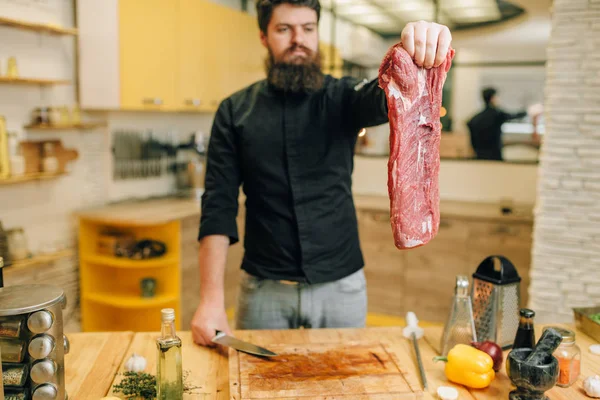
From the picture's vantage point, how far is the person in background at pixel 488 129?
463cm

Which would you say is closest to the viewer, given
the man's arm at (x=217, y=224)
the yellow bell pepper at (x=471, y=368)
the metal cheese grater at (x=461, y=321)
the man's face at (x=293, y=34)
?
the yellow bell pepper at (x=471, y=368)

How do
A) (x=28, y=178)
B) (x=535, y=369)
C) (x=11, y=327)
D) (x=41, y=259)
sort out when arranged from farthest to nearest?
(x=41, y=259) < (x=28, y=178) < (x=535, y=369) < (x=11, y=327)

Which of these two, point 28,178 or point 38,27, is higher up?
point 38,27

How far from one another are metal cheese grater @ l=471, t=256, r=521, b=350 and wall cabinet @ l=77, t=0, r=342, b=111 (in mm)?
2560

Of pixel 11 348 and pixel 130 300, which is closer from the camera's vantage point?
pixel 11 348

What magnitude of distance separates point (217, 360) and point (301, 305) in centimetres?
41

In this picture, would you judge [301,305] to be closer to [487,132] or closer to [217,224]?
[217,224]

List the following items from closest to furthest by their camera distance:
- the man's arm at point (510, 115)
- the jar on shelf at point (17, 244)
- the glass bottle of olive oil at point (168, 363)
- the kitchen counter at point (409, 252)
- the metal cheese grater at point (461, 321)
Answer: the glass bottle of olive oil at point (168, 363), the metal cheese grater at point (461, 321), the jar on shelf at point (17, 244), the kitchen counter at point (409, 252), the man's arm at point (510, 115)

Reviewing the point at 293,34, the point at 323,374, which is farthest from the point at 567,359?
the point at 293,34

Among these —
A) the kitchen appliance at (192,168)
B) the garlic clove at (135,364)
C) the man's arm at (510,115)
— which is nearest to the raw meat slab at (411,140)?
the garlic clove at (135,364)

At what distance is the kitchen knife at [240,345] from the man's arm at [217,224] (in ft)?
0.12

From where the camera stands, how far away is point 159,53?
12.1ft

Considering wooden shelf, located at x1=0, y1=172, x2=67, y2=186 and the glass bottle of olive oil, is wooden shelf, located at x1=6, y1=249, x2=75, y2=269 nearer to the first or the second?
wooden shelf, located at x1=0, y1=172, x2=67, y2=186

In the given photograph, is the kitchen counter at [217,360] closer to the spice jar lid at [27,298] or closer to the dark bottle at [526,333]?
the dark bottle at [526,333]
